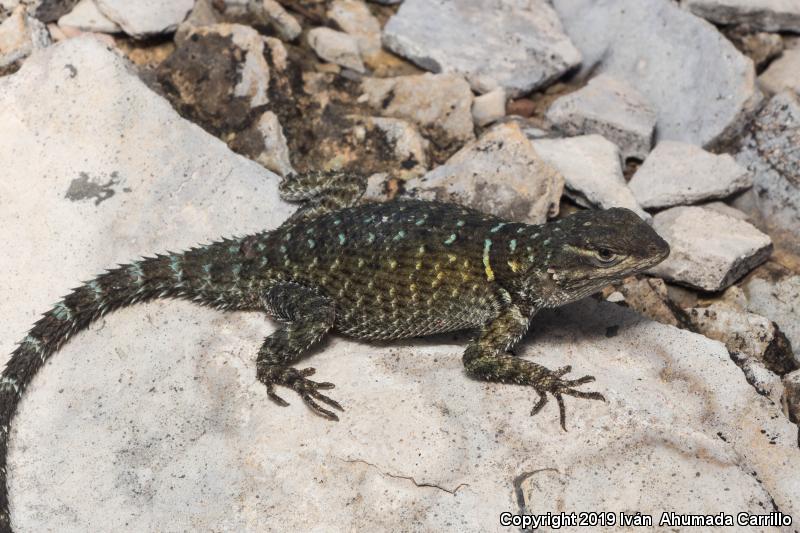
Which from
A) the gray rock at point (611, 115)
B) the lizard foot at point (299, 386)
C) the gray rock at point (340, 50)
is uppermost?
the gray rock at point (611, 115)

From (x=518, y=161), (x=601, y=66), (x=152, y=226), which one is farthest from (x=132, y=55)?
(x=601, y=66)

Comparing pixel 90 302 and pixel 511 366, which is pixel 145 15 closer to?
pixel 90 302

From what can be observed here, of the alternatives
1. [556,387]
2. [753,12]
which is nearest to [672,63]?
[753,12]

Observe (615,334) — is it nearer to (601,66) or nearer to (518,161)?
(518,161)

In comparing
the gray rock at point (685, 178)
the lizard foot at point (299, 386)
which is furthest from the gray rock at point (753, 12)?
the lizard foot at point (299, 386)

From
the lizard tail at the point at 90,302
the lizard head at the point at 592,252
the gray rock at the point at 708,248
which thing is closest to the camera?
the lizard head at the point at 592,252

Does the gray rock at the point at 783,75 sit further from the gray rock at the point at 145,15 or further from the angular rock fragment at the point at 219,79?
the gray rock at the point at 145,15
